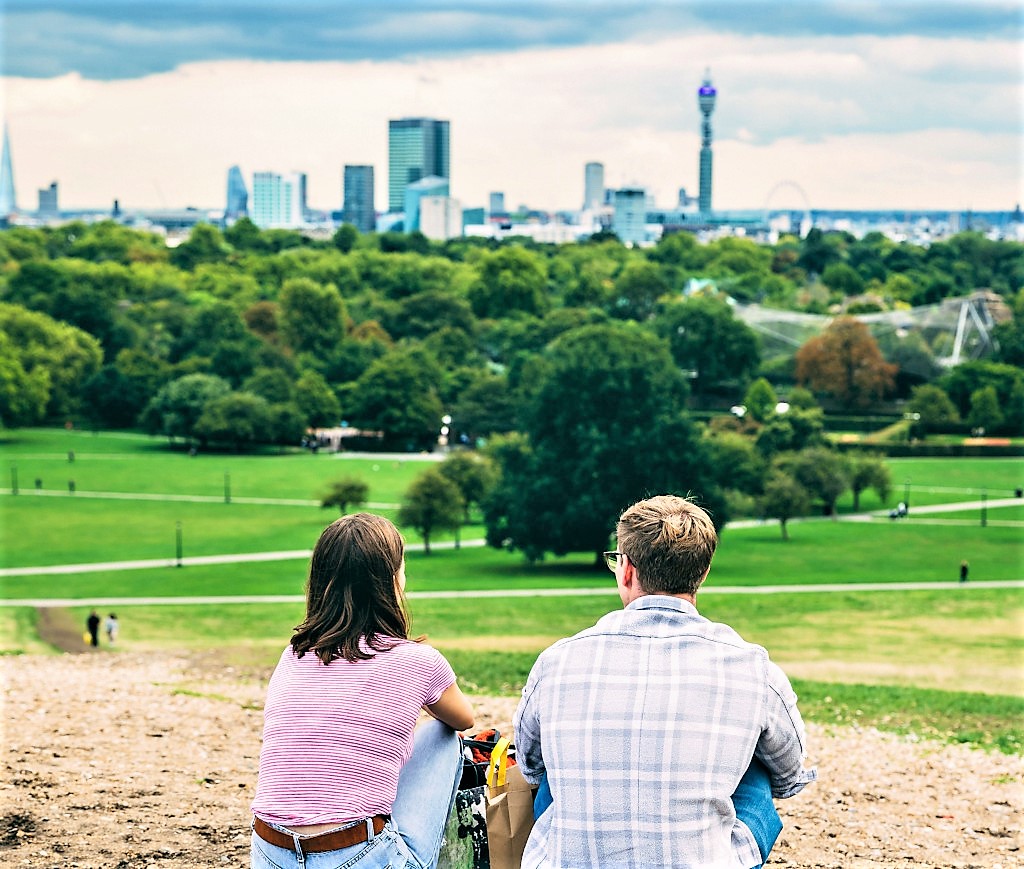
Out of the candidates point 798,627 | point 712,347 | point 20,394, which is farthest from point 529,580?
point 712,347

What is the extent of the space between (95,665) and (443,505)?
23.5 meters

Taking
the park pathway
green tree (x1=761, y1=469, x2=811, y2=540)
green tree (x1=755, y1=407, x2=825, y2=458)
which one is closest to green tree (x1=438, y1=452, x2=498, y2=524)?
the park pathway

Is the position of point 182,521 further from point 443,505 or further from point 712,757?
point 712,757

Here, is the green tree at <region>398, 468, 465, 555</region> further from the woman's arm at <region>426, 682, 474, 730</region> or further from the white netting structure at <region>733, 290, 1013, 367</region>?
the white netting structure at <region>733, 290, 1013, 367</region>

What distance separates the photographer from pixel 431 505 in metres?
37.9

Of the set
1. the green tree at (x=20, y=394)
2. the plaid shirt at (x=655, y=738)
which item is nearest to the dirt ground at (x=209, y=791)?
the plaid shirt at (x=655, y=738)

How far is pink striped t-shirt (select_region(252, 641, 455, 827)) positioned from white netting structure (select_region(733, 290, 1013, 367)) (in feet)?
234

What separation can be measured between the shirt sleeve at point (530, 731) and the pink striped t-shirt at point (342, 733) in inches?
10.4

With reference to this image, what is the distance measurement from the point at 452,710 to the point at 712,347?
68.4 metres

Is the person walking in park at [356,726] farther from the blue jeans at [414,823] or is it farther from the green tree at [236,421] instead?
the green tree at [236,421]

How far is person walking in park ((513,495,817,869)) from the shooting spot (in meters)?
3.34

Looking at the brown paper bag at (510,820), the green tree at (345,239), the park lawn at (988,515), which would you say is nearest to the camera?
the brown paper bag at (510,820)

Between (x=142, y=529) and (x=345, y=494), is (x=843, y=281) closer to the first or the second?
(x=345, y=494)

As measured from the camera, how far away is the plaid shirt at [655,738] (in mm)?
3336
